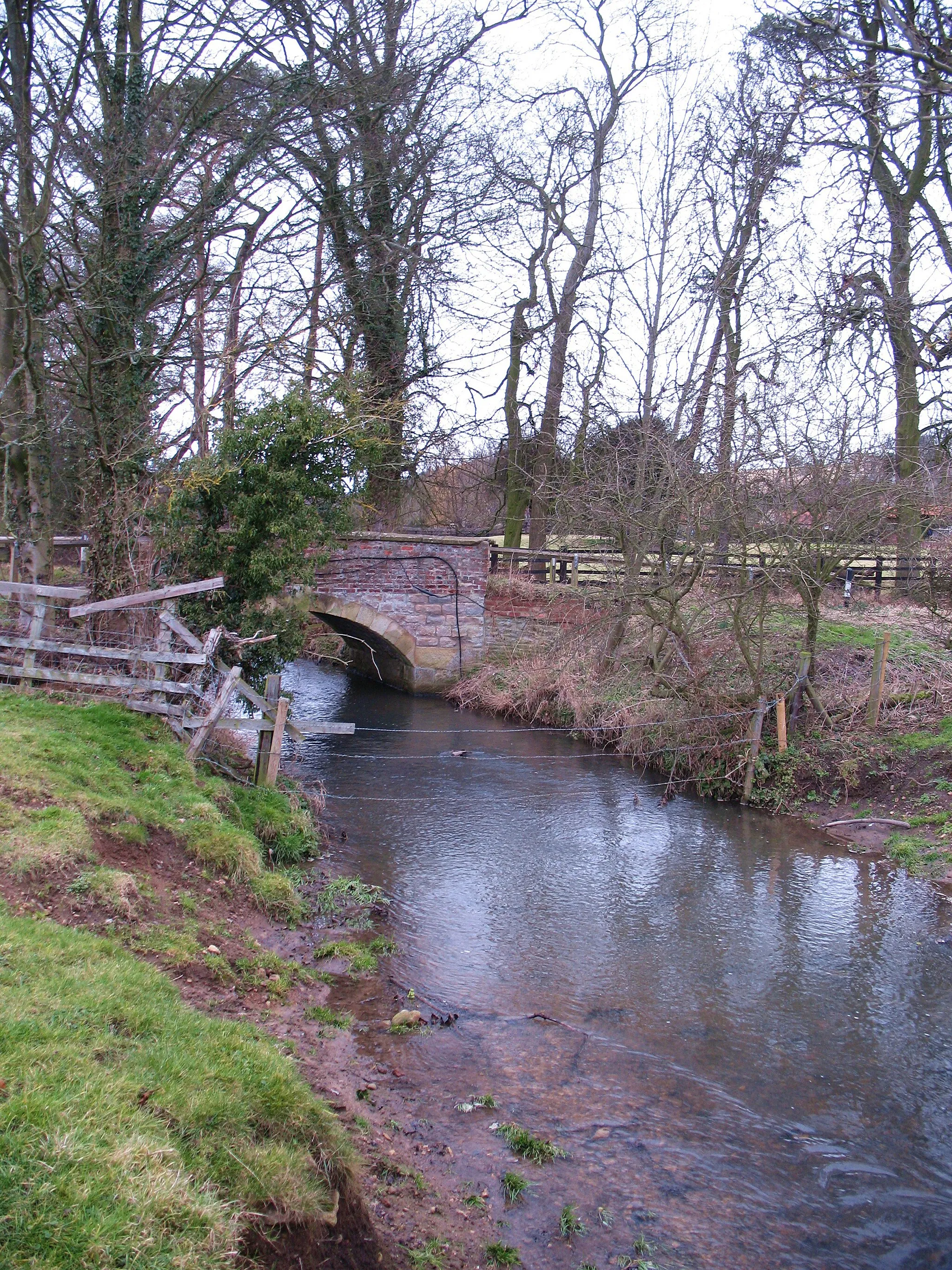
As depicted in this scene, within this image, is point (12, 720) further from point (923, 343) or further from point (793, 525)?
point (923, 343)

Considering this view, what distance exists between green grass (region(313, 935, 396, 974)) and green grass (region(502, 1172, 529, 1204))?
7.80ft

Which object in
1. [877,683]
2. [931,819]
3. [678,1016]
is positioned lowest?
[678,1016]

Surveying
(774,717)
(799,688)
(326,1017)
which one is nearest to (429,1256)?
(326,1017)

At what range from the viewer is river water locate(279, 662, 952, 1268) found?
464cm

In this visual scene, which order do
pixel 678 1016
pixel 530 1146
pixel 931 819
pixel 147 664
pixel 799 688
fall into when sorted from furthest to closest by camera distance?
1. pixel 799 688
2. pixel 931 819
3. pixel 147 664
4. pixel 678 1016
5. pixel 530 1146

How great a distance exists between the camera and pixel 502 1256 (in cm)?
409

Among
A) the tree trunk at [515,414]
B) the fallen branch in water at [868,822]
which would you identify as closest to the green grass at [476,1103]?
the fallen branch in water at [868,822]

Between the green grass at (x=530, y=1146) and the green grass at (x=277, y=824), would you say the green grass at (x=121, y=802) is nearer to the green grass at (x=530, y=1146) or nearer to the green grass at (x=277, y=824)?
the green grass at (x=277, y=824)

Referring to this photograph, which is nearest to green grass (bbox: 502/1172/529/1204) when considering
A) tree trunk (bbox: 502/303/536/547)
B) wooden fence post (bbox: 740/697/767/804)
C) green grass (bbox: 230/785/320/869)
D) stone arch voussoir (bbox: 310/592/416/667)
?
green grass (bbox: 230/785/320/869)

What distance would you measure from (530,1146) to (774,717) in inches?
342

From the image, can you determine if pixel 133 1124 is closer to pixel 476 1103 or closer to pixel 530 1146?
pixel 530 1146

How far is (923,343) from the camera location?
995 centimetres

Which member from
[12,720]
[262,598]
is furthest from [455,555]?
[12,720]

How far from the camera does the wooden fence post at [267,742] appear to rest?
32.1 ft
